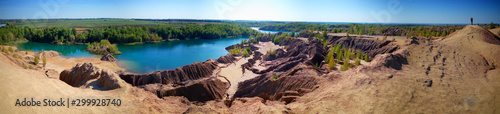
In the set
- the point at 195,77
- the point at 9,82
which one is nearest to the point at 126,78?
the point at 195,77

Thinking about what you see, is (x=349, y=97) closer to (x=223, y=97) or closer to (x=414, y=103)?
(x=414, y=103)

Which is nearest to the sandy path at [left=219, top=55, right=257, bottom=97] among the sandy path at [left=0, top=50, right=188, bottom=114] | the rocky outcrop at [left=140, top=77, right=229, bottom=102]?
the rocky outcrop at [left=140, top=77, right=229, bottom=102]

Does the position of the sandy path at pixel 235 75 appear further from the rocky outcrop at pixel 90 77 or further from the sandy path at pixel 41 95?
the sandy path at pixel 41 95

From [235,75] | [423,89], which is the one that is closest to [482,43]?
[423,89]

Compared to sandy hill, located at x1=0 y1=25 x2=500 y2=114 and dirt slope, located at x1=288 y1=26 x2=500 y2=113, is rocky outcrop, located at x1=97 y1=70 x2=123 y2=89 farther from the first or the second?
dirt slope, located at x1=288 y1=26 x2=500 y2=113

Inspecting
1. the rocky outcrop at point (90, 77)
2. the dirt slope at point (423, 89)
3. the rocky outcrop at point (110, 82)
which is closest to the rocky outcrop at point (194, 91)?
the rocky outcrop at point (90, 77)
